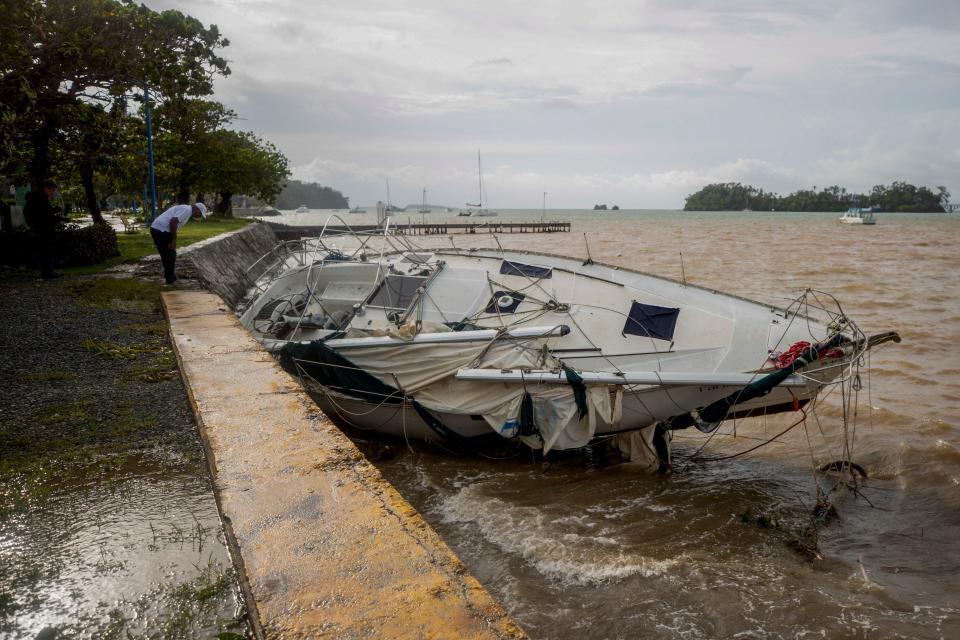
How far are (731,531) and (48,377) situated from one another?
678 centimetres

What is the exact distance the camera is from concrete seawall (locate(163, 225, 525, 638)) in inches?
95.0

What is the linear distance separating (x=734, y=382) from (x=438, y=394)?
134 inches

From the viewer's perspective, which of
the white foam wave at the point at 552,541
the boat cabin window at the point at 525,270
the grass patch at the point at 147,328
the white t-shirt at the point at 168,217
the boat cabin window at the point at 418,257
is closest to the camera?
the white foam wave at the point at 552,541

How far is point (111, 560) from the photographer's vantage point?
3.23 metres

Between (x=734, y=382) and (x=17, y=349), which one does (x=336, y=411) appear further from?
(x=734, y=382)

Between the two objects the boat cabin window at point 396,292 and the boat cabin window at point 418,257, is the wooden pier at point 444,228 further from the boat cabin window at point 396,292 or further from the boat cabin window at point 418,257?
the boat cabin window at point 396,292

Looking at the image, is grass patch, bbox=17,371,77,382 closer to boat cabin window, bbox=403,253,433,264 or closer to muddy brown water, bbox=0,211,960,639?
muddy brown water, bbox=0,211,960,639

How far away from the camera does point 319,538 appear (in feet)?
9.73

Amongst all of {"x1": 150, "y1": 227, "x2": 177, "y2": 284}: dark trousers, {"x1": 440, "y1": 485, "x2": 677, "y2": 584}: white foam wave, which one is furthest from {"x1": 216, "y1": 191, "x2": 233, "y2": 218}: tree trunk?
{"x1": 440, "y1": 485, "x2": 677, "y2": 584}: white foam wave

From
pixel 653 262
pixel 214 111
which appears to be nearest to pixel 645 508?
pixel 653 262

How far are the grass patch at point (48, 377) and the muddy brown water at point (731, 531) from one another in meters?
3.63

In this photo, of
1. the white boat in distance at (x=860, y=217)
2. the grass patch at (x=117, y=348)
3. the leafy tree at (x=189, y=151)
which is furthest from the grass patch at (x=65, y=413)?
the white boat in distance at (x=860, y=217)

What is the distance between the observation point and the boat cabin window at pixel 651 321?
7762 mm

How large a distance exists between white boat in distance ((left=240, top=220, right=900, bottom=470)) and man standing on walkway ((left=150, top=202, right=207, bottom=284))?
2.56 meters
